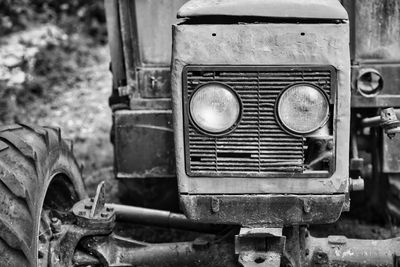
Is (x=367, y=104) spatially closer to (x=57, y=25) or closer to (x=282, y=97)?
(x=282, y=97)

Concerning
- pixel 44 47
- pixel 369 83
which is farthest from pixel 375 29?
pixel 44 47

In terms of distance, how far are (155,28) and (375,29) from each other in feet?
4.30

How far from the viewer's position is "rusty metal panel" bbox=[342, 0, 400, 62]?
13.6 feet

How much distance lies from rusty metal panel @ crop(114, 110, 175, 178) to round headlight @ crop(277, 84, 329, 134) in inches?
46.5

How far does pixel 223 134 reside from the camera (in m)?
3.16

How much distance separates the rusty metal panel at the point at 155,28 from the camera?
4293mm

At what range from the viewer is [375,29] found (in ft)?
13.7

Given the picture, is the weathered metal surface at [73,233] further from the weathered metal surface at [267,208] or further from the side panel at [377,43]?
the side panel at [377,43]

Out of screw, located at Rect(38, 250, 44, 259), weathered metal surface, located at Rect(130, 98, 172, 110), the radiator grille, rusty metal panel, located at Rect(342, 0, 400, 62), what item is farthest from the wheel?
rusty metal panel, located at Rect(342, 0, 400, 62)

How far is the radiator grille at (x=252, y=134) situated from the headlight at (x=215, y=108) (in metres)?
0.03

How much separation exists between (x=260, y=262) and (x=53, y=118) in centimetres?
507

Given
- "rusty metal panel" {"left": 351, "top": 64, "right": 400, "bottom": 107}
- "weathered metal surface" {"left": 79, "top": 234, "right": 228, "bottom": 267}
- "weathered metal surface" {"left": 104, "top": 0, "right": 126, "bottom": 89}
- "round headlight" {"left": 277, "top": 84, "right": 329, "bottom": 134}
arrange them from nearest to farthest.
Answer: "round headlight" {"left": 277, "top": 84, "right": 329, "bottom": 134}, "weathered metal surface" {"left": 79, "top": 234, "right": 228, "bottom": 267}, "rusty metal panel" {"left": 351, "top": 64, "right": 400, "bottom": 107}, "weathered metal surface" {"left": 104, "top": 0, "right": 126, "bottom": 89}

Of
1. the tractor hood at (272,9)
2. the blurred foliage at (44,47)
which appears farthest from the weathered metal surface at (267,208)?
the blurred foliage at (44,47)

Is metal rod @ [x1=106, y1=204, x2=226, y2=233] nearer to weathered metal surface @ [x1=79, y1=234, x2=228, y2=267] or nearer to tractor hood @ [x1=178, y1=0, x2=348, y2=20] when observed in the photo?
weathered metal surface @ [x1=79, y1=234, x2=228, y2=267]
